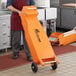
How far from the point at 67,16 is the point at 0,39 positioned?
2.76m

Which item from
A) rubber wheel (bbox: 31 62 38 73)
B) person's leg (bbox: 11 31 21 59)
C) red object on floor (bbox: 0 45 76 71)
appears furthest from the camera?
person's leg (bbox: 11 31 21 59)

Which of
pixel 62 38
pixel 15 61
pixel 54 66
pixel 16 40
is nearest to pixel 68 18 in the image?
pixel 62 38

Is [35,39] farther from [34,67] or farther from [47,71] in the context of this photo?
[47,71]

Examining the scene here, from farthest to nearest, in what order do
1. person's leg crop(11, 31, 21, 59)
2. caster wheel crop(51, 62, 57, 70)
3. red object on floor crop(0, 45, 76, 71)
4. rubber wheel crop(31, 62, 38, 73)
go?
person's leg crop(11, 31, 21, 59) → red object on floor crop(0, 45, 76, 71) → caster wheel crop(51, 62, 57, 70) → rubber wheel crop(31, 62, 38, 73)

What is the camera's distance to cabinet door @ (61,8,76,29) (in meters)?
7.31

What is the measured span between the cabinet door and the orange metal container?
320 cm

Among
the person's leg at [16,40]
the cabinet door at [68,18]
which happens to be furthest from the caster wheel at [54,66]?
the cabinet door at [68,18]

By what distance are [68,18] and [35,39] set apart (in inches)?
136

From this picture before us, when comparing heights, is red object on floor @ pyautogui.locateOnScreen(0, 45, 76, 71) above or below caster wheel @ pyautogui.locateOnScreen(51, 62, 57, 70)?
below

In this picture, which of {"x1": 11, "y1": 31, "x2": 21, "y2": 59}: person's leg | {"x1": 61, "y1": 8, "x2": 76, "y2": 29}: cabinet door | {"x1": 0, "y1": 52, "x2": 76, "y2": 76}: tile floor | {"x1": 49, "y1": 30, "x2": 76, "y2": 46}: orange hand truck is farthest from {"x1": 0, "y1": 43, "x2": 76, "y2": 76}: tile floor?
{"x1": 61, "y1": 8, "x2": 76, "y2": 29}: cabinet door

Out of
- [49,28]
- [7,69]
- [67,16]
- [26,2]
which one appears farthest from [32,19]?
[67,16]

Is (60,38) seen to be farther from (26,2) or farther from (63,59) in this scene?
(26,2)

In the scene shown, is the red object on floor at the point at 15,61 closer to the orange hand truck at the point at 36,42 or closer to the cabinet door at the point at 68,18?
the orange hand truck at the point at 36,42

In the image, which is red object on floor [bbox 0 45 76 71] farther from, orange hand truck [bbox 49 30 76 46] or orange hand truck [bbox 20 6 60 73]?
orange hand truck [bbox 20 6 60 73]
